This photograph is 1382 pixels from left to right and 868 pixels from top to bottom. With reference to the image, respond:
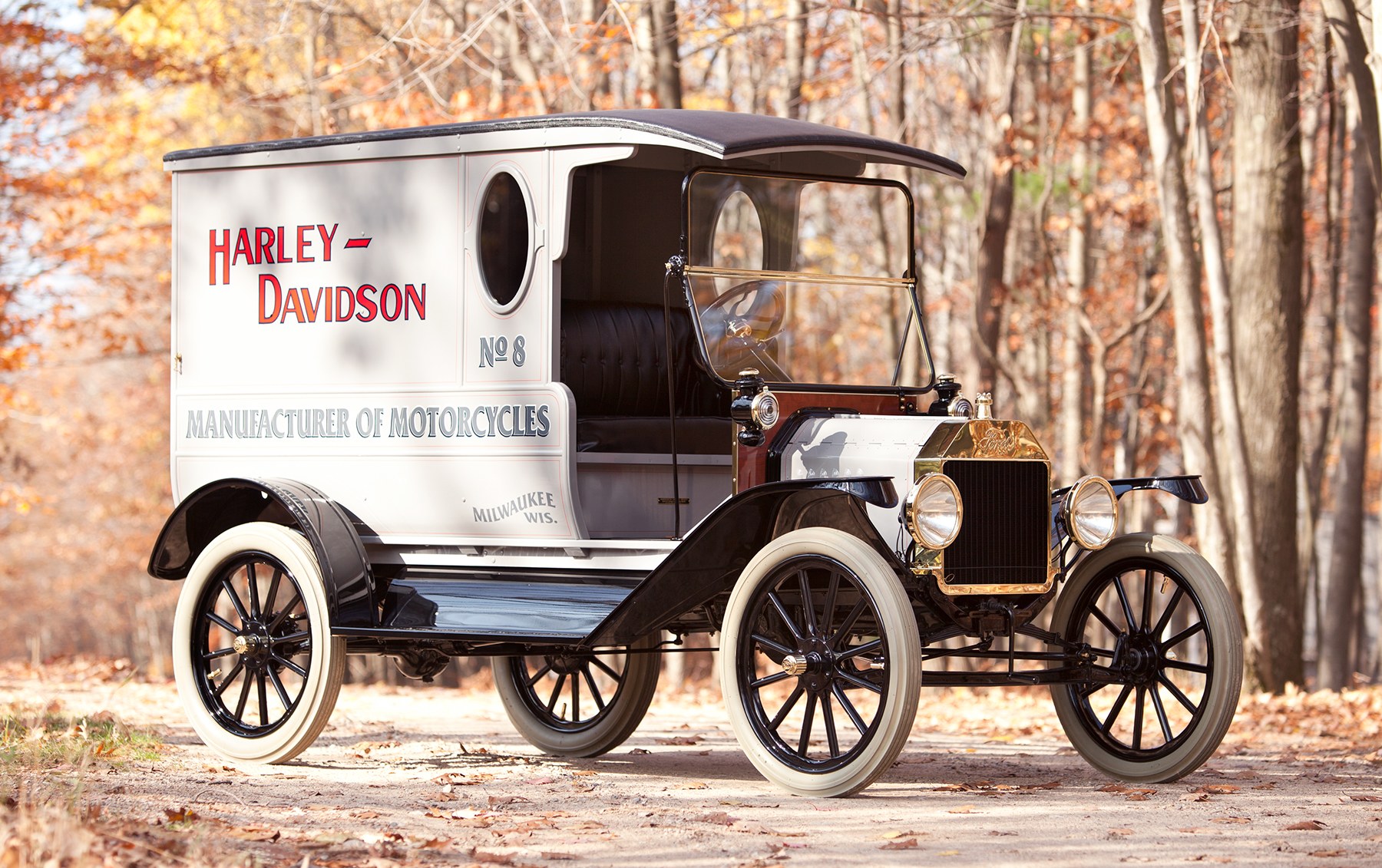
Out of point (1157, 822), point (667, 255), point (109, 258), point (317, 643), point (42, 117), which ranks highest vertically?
point (42, 117)

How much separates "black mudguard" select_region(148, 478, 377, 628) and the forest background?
4446 millimetres

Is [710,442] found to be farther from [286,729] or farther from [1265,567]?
[1265,567]

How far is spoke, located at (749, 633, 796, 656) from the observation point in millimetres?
6254

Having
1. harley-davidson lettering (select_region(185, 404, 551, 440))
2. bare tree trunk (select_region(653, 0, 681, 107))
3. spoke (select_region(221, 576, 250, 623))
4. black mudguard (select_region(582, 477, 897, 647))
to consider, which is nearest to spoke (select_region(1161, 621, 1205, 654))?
black mudguard (select_region(582, 477, 897, 647))

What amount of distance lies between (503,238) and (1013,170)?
8704 mm

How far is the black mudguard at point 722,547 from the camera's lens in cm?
636

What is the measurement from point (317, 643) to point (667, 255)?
2612 millimetres

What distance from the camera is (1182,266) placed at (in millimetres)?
10617

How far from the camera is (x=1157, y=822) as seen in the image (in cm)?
563

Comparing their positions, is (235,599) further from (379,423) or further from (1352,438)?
(1352,438)

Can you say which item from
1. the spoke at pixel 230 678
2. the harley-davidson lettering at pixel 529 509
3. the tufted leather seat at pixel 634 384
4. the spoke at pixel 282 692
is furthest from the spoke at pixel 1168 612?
the spoke at pixel 230 678

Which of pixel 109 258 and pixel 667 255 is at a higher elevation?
pixel 109 258

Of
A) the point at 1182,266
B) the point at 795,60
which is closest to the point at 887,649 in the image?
the point at 1182,266

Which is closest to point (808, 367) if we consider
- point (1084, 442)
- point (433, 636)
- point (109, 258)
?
point (1084, 442)
